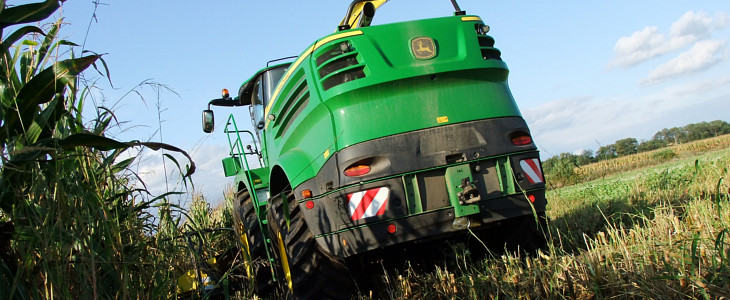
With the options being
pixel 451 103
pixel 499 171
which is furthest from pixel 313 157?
pixel 499 171

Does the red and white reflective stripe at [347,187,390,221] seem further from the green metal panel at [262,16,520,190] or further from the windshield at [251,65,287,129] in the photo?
the windshield at [251,65,287,129]

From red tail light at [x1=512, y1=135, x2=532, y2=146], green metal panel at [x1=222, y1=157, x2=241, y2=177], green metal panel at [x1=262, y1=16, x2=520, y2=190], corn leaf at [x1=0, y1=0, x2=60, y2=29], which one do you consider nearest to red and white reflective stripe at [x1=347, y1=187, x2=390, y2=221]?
green metal panel at [x1=262, y1=16, x2=520, y2=190]

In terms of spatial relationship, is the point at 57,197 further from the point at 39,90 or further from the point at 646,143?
the point at 646,143

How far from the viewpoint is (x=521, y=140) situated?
430 cm

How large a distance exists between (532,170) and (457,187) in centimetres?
63

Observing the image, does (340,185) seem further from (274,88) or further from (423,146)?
(274,88)

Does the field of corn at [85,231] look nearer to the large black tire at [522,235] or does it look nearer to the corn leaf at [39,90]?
the corn leaf at [39,90]

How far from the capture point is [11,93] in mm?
2734

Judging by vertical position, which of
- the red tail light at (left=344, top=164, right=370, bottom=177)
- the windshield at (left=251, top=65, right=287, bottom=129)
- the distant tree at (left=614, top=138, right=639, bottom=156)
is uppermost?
the windshield at (left=251, top=65, right=287, bottom=129)

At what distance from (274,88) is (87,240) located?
3490mm

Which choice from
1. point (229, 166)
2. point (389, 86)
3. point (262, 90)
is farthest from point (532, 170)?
point (229, 166)

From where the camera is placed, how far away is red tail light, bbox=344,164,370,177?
13.0 feet

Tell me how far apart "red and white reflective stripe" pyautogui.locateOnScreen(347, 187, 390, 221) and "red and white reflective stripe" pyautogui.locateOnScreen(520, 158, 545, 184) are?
3.37 feet

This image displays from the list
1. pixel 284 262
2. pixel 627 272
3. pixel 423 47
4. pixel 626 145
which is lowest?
pixel 627 272
